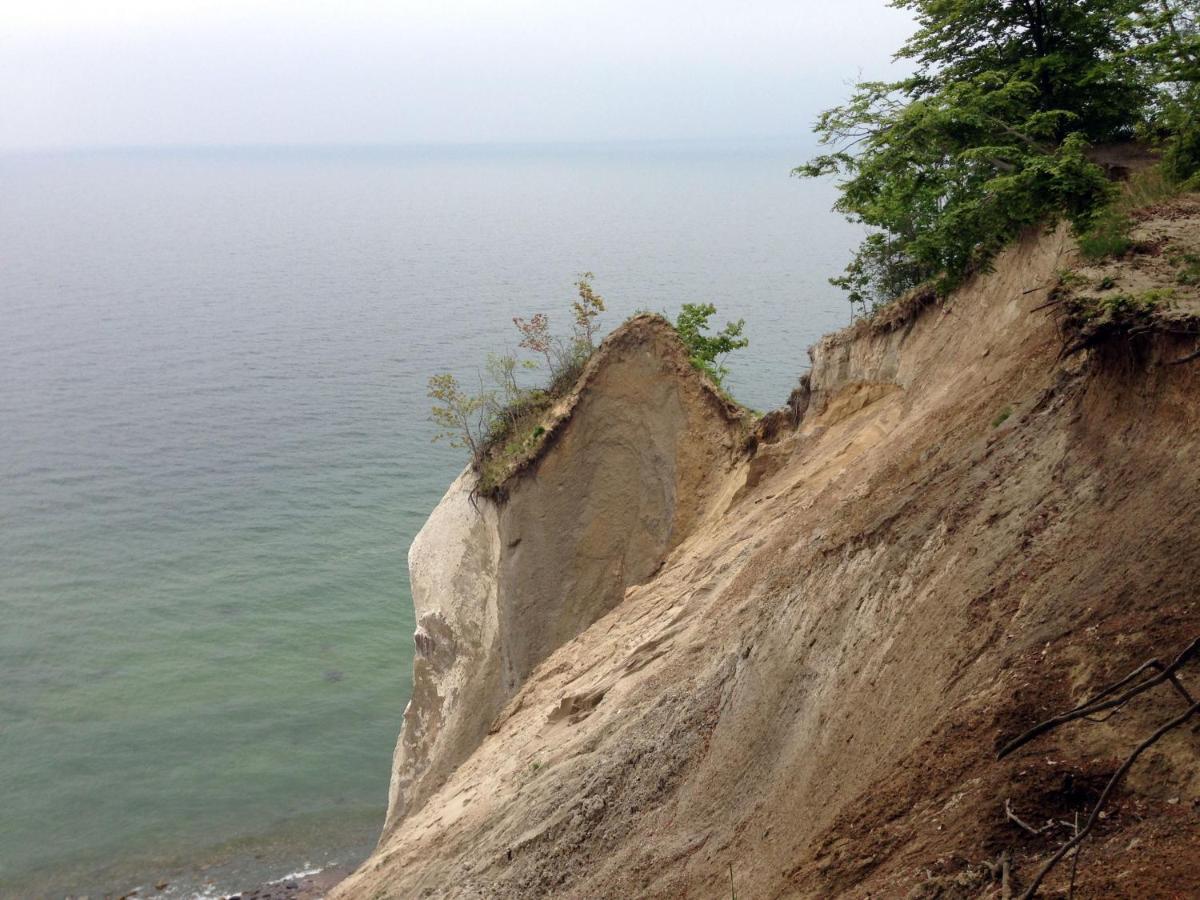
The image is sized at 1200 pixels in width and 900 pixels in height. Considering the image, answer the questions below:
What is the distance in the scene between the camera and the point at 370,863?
1898 cm

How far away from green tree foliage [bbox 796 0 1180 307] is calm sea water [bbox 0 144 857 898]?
22.4 metres

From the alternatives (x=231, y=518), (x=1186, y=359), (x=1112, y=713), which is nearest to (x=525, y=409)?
(x=1186, y=359)

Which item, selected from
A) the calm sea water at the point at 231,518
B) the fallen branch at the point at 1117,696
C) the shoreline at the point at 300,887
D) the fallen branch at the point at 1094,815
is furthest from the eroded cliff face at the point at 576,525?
the fallen branch at the point at 1094,815

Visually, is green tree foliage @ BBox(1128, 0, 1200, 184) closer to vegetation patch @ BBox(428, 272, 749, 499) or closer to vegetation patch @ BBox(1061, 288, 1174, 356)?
vegetation patch @ BBox(1061, 288, 1174, 356)

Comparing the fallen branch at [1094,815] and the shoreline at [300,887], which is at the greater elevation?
the fallen branch at [1094,815]

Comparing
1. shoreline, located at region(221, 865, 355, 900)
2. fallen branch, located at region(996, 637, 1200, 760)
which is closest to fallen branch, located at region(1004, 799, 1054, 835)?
fallen branch, located at region(996, 637, 1200, 760)

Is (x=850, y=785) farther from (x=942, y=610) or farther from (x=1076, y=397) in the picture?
(x=1076, y=397)

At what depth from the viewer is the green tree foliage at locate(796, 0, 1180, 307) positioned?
17.3 m

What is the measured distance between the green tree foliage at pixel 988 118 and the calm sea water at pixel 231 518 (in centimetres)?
2238

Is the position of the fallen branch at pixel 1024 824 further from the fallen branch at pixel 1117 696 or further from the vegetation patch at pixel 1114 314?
the vegetation patch at pixel 1114 314

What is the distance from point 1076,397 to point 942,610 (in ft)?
8.80

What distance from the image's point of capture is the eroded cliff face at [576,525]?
2391 centimetres

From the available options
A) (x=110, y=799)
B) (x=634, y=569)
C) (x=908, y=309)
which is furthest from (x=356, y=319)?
(x=908, y=309)

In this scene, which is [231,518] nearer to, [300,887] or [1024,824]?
[300,887]
